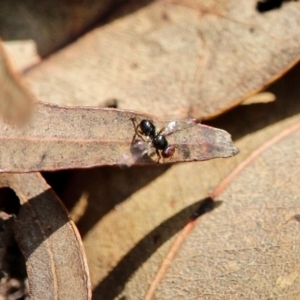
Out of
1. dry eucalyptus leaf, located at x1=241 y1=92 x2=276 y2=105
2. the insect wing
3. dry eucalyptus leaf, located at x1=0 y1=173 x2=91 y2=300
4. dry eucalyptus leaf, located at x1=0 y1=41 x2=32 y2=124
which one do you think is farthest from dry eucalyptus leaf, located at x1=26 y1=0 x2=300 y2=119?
dry eucalyptus leaf, located at x1=0 y1=41 x2=32 y2=124

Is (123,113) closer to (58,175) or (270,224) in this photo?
(58,175)

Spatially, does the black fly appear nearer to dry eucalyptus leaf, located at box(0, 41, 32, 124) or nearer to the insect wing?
the insect wing

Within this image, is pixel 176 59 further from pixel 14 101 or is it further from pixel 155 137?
pixel 14 101

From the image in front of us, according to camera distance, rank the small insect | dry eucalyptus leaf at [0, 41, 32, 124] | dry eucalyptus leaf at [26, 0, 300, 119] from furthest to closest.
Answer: dry eucalyptus leaf at [26, 0, 300, 119]
the small insect
dry eucalyptus leaf at [0, 41, 32, 124]

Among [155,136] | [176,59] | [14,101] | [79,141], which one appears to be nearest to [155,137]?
[155,136]

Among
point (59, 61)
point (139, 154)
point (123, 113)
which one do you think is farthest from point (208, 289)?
point (59, 61)

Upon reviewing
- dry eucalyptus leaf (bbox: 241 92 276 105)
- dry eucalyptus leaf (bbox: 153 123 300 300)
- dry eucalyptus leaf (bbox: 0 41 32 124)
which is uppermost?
dry eucalyptus leaf (bbox: 0 41 32 124)

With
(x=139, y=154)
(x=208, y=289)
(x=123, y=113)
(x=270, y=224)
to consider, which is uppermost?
(x=123, y=113)
